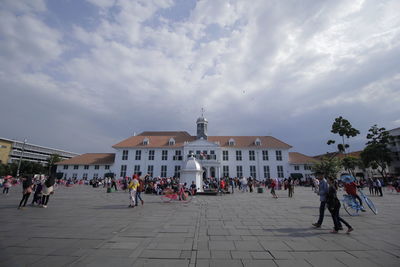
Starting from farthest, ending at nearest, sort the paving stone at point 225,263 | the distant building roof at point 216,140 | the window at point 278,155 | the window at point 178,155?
the distant building roof at point 216,140 → the window at point 178,155 → the window at point 278,155 → the paving stone at point 225,263

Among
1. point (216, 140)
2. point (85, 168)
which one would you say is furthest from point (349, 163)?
point (85, 168)

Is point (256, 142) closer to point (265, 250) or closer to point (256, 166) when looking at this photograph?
point (256, 166)

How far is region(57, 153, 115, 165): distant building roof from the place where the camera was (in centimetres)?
4062

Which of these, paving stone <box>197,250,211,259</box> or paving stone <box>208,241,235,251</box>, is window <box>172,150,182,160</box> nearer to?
paving stone <box>208,241,235,251</box>

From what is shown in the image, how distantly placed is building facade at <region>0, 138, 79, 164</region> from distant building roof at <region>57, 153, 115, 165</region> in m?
20.0

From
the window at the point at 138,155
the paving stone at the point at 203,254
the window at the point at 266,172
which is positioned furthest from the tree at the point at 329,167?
the paving stone at the point at 203,254

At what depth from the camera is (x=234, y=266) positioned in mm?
3215

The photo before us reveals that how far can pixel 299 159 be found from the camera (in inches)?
1550

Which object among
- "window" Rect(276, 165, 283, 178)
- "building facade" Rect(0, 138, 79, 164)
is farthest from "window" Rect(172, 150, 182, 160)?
"building facade" Rect(0, 138, 79, 164)

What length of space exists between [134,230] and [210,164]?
1206 inches

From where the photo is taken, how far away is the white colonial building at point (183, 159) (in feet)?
125

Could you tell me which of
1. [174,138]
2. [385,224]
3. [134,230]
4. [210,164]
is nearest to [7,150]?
[174,138]

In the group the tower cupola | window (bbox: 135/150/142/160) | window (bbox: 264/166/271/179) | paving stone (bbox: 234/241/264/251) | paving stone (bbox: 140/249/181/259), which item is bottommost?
paving stone (bbox: 234/241/264/251)

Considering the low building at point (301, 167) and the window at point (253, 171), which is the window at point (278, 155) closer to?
the low building at point (301, 167)
